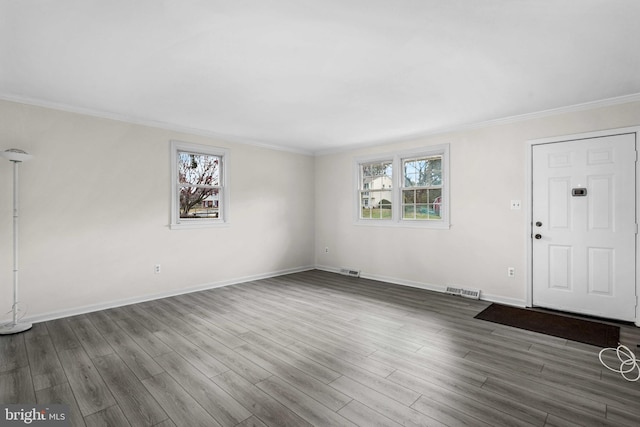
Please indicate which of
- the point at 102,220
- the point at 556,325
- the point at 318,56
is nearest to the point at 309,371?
the point at 318,56

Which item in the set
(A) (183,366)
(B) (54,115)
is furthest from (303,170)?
(A) (183,366)

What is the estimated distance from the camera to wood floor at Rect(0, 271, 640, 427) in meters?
2.02

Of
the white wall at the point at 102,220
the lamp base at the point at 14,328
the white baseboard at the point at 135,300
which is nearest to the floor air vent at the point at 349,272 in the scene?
the white baseboard at the point at 135,300

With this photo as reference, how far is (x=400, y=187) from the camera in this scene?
5.54 m

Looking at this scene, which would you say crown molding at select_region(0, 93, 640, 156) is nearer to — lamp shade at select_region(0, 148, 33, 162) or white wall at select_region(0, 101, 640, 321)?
white wall at select_region(0, 101, 640, 321)

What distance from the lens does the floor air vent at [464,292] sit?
4.55 metres

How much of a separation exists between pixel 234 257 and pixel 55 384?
3233mm

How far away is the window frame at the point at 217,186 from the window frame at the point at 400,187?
7.95 feet

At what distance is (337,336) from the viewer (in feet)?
10.7

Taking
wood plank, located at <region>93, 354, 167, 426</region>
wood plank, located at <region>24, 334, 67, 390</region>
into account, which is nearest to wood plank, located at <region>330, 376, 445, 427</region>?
wood plank, located at <region>93, 354, 167, 426</region>

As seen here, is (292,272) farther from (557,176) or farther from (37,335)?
(557,176)

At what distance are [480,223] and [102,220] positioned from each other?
518cm

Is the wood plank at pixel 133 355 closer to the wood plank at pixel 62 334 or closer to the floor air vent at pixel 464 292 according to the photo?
the wood plank at pixel 62 334

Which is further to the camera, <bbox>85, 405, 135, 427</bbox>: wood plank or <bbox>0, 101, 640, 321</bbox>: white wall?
<bbox>0, 101, 640, 321</bbox>: white wall
